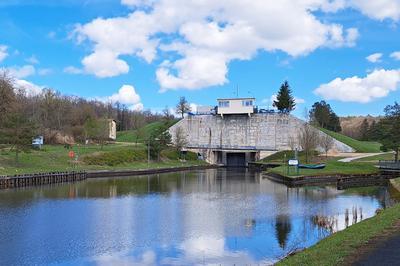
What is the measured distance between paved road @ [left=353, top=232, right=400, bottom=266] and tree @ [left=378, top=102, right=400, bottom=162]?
4693cm

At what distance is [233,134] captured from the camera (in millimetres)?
96000

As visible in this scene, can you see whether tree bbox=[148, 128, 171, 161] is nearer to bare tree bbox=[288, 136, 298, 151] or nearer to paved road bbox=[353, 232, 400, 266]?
bare tree bbox=[288, 136, 298, 151]

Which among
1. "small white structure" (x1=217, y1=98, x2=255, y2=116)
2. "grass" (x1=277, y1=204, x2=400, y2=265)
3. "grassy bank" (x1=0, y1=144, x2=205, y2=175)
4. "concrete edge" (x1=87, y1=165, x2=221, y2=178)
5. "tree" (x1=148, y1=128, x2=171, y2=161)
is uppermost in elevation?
"small white structure" (x1=217, y1=98, x2=255, y2=116)

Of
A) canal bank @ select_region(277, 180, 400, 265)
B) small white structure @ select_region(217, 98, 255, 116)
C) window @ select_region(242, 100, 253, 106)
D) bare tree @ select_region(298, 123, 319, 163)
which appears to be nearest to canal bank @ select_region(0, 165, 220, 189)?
bare tree @ select_region(298, 123, 319, 163)

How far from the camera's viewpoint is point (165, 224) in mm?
23906

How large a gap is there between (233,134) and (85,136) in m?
31.9

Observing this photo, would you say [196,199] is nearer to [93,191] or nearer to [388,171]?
[93,191]

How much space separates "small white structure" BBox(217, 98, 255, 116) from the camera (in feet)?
307

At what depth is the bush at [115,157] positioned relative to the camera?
65.1 metres

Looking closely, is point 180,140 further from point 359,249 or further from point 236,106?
point 359,249

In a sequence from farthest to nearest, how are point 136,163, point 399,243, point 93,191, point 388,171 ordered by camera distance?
point 136,163, point 388,171, point 93,191, point 399,243

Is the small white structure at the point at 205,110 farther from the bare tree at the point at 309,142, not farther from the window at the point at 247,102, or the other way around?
the bare tree at the point at 309,142

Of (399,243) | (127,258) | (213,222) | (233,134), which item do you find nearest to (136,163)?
(233,134)

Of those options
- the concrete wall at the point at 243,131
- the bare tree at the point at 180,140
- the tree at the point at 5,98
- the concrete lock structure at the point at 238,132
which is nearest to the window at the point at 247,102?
the concrete lock structure at the point at 238,132
